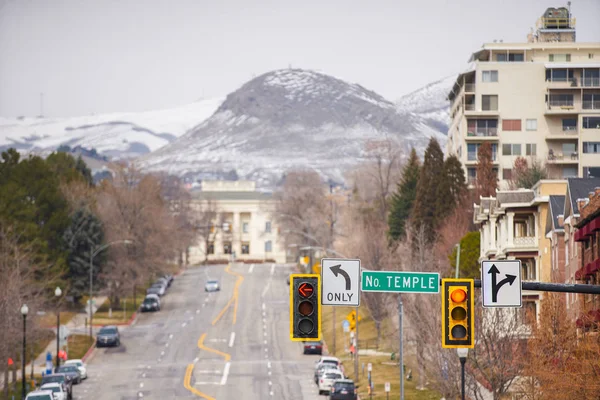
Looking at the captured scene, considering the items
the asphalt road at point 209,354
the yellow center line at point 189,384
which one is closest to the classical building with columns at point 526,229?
the asphalt road at point 209,354

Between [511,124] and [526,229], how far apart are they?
198ft

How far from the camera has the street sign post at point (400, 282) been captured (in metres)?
29.9

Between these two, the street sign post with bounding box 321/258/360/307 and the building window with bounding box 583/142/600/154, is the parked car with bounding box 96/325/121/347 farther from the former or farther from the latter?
the street sign post with bounding box 321/258/360/307

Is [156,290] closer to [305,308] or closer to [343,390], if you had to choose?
[343,390]

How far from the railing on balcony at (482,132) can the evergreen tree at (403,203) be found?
11.4 metres

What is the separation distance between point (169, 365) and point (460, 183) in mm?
31539

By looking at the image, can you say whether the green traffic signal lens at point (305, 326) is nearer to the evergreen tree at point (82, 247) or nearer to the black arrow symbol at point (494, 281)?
the black arrow symbol at point (494, 281)

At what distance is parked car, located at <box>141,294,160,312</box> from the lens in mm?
125562

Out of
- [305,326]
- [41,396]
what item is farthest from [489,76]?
[305,326]

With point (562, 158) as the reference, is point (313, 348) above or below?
below

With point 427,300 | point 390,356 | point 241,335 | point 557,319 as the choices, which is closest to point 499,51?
point 241,335

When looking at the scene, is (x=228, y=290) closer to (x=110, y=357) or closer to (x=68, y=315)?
(x=68, y=315)

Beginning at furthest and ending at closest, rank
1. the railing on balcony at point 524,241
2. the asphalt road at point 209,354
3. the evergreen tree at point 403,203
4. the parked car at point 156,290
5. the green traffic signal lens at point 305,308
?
the parked car at point 156,290 → the evergreen tree at point 403,203 → the asphalt road at point 209,354 → the railing on balcony at point 524,241 → the green traffic signal lens at point 305,308

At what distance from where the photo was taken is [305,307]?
2747 cm
